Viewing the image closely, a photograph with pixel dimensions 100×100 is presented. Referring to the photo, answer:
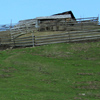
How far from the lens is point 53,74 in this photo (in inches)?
606

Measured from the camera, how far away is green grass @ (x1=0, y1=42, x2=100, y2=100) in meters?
10.3

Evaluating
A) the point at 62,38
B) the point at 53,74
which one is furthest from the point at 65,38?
the point at 53,74

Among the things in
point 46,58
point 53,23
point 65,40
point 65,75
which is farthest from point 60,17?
point 65,75

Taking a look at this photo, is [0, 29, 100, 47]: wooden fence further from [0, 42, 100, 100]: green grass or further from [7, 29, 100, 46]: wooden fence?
[0, 42, 100, 100]: green grass

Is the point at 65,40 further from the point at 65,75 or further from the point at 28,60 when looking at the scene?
the point at 65,75

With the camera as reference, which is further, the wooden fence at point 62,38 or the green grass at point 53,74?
the wooden fence at point 62,38

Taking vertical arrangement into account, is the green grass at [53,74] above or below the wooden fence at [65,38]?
below

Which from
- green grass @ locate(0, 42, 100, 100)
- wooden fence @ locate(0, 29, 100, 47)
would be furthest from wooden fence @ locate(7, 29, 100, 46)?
green grass @ locate(0, 42, 100, 100)

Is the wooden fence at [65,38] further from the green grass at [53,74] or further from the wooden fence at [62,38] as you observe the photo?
the green grass at [53,74]

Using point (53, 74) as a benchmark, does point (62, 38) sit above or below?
above

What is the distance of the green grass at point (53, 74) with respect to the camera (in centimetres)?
1029

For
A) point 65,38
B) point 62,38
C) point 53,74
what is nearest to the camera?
point 53,74

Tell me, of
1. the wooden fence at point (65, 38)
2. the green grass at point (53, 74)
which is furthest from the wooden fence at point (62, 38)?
the green grass at point (53, 74)

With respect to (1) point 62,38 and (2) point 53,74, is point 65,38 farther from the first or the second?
(2) point 53,74
